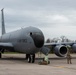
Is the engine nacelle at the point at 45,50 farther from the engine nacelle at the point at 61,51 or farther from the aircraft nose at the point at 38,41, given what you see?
the engine nacelle at the point at 61,51

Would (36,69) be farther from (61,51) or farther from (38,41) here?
(61,51)

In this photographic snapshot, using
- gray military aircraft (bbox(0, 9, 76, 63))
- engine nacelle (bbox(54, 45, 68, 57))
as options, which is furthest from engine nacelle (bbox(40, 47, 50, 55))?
engine nacelle (bbox(54, 45, 68, 57))

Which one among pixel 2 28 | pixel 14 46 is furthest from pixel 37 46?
pixel 2 28

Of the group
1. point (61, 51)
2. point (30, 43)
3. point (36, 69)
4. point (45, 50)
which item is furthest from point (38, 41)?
point (61, 51)

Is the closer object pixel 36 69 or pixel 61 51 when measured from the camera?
pixel 36 69

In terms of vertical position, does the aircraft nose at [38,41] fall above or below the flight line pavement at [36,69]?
above

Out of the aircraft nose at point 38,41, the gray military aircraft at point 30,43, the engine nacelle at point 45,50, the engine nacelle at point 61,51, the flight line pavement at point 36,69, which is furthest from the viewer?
the engine nacelle at point 61,51

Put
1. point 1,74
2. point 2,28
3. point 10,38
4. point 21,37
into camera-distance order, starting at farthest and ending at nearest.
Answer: point 2,28 → point 10,38 → point 21,37 → point 1,74

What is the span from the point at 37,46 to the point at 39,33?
51.5 inches

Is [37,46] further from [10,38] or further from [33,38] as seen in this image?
[10,38]

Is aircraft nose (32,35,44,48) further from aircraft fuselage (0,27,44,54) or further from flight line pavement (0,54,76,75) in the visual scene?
flight line pavement (0,54,76,75)

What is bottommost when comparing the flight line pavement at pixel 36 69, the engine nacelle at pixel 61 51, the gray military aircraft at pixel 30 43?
the flight line pavement at pixel 36 69

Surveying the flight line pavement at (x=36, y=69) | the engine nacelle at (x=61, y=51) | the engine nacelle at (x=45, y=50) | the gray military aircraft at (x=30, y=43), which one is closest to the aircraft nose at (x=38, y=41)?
the gray military aircraft at (x=30, y=43)

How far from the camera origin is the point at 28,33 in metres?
26.0
